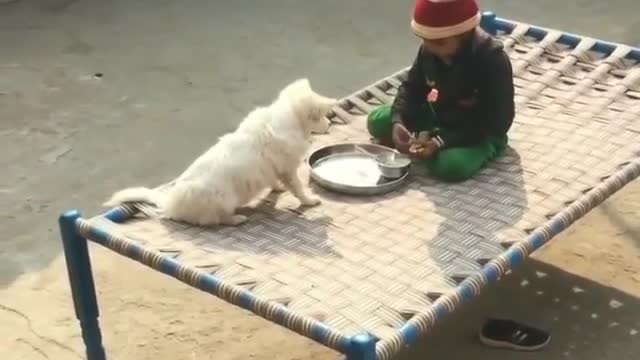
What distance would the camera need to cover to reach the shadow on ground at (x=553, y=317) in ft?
6.41

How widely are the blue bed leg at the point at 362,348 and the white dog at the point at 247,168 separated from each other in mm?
464

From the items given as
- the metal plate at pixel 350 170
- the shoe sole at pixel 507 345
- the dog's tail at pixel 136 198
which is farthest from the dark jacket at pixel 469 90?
the dog's tail at pixel 136 198

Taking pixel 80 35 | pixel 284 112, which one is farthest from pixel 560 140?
pixel 80 35

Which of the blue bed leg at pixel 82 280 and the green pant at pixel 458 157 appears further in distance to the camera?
the green pant at pixel 458 157

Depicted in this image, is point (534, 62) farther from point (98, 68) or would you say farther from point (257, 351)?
point (98, 68)

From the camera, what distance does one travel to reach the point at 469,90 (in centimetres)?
204

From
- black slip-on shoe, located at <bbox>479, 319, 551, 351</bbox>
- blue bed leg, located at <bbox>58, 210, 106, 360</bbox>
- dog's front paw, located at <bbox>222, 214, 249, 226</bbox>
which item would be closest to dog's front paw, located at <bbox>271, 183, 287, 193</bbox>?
dog's front paw, located at <bbox>222, 214, 249, 226</bbox>

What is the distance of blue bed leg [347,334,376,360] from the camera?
140 centimetres

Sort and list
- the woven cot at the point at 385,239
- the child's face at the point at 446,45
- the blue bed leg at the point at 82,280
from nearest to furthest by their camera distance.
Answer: the woven cot at the point at 385,239 < the blue bed leg at the point at 82,280 < the child's face at the point at 446,45

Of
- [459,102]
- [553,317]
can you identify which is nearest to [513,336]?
[553,317]

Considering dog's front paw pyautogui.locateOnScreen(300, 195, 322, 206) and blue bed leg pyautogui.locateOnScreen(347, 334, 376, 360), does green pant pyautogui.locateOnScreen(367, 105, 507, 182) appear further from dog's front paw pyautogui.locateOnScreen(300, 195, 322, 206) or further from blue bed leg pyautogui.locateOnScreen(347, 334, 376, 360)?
blue bed leg pyautogui.locateOnScreen(347, 334, 376, 360)

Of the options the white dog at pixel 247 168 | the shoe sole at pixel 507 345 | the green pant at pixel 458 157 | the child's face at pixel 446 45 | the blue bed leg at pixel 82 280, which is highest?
the child's face at pixel 446 45

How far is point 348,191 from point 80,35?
1938 mm

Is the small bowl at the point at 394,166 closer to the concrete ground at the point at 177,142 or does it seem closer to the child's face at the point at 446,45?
the child's face at the point at 446,45
